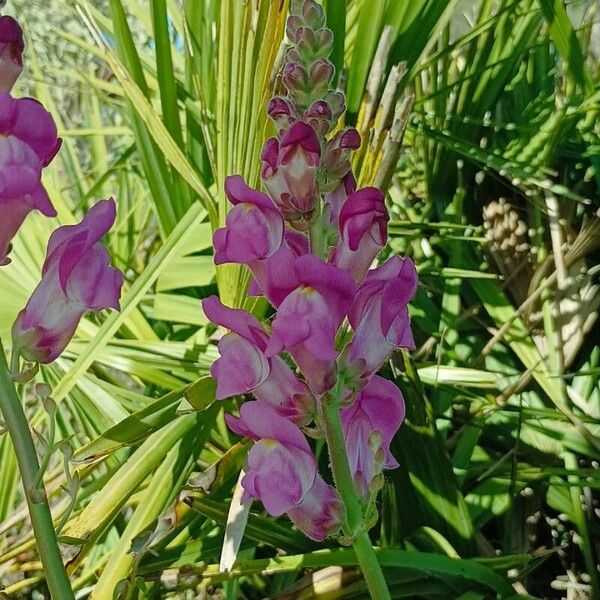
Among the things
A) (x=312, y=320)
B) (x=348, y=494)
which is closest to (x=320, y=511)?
(x=348, y=494)

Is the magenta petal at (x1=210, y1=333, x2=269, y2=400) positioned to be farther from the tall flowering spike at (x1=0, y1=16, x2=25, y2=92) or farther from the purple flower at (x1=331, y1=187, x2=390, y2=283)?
the tall flowering spike at (x1=0, y1=16, x2=25, y2=92)

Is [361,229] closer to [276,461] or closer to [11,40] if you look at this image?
[276,461]

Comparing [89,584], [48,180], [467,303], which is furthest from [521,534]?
[48,180]

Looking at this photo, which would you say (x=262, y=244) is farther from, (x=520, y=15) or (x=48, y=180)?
(x=48, y=180)

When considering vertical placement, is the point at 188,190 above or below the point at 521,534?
above

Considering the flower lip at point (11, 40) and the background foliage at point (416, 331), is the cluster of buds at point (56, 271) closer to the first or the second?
the flower lip at point (11, 40)

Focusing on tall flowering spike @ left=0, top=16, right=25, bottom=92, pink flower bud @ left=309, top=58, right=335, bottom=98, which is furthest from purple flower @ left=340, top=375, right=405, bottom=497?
tall flowering spike @ left=0, top=16, right=25, bottom=92
